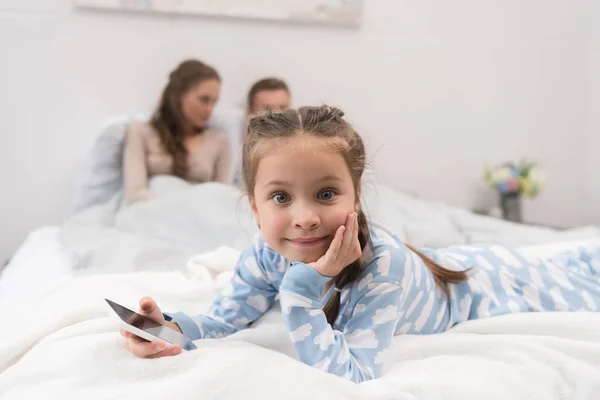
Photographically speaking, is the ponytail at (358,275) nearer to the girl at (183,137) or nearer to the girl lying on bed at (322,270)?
the girl lying on bed at (322,270)

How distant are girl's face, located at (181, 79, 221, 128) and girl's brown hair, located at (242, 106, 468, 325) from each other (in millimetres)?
1419

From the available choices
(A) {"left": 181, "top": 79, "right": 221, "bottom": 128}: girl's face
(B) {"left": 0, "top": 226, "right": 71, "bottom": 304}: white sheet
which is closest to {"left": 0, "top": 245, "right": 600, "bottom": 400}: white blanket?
(B) {"left": 0, "top": 226, "right": 71, "bottom": 304}: white sheet

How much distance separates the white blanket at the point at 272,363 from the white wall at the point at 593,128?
2.46 m

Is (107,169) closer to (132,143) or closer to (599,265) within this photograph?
(132,143)

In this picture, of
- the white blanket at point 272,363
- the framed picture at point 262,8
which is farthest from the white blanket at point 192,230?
the framed picture at point 262,8

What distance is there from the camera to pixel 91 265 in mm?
1497

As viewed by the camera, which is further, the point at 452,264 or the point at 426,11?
the point at 426,11

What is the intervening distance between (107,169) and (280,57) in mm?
942

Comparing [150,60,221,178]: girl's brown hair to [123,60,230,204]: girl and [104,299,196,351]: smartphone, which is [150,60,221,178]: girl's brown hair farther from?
[104,299,196,351]: smartphone

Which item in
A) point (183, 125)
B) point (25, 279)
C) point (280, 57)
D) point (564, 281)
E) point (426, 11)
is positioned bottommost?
point (25, 279)

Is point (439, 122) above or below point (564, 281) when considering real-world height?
above

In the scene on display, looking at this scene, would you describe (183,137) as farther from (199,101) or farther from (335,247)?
(335,247)

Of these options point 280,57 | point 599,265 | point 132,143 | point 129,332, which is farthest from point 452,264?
point 280,57

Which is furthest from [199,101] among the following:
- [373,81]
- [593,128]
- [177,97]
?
[593,128]
